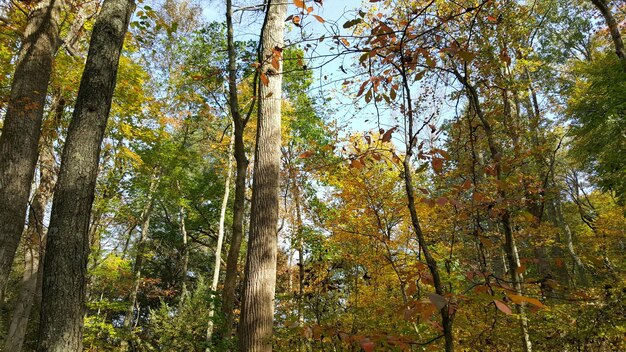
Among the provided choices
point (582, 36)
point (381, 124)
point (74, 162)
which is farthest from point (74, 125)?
point (582, 36)

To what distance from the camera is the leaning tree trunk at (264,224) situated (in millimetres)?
3697

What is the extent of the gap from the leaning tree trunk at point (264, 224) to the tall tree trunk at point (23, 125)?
299cm

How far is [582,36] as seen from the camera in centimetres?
1669

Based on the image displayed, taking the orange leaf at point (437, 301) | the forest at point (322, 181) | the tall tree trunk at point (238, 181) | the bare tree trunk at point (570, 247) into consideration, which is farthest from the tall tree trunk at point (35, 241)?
the bare tree trunk at point (570, 247)

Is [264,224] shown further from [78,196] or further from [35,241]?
[35,241]

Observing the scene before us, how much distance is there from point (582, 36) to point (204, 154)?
1924cm

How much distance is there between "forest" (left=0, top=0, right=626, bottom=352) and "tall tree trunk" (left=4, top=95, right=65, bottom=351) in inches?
2.4

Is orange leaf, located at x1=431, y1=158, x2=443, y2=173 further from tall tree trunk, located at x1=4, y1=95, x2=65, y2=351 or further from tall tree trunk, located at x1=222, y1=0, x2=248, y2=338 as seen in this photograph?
tall tree trunk, located at x1=4, y1=95, x2=65, y2=351

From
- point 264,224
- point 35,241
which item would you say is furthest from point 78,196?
point 35,241

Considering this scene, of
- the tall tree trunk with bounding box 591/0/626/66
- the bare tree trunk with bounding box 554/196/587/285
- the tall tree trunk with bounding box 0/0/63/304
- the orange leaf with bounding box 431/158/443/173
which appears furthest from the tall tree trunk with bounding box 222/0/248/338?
the bare tree trunk with bounding box 554/196/587/285

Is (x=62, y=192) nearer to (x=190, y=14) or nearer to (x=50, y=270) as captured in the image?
(x=50, y=270)

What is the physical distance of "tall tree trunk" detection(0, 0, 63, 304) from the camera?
432 cm

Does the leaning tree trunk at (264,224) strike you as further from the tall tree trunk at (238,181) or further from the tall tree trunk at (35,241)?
the tall tree trunk at (35,241)

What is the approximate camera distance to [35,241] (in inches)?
336
